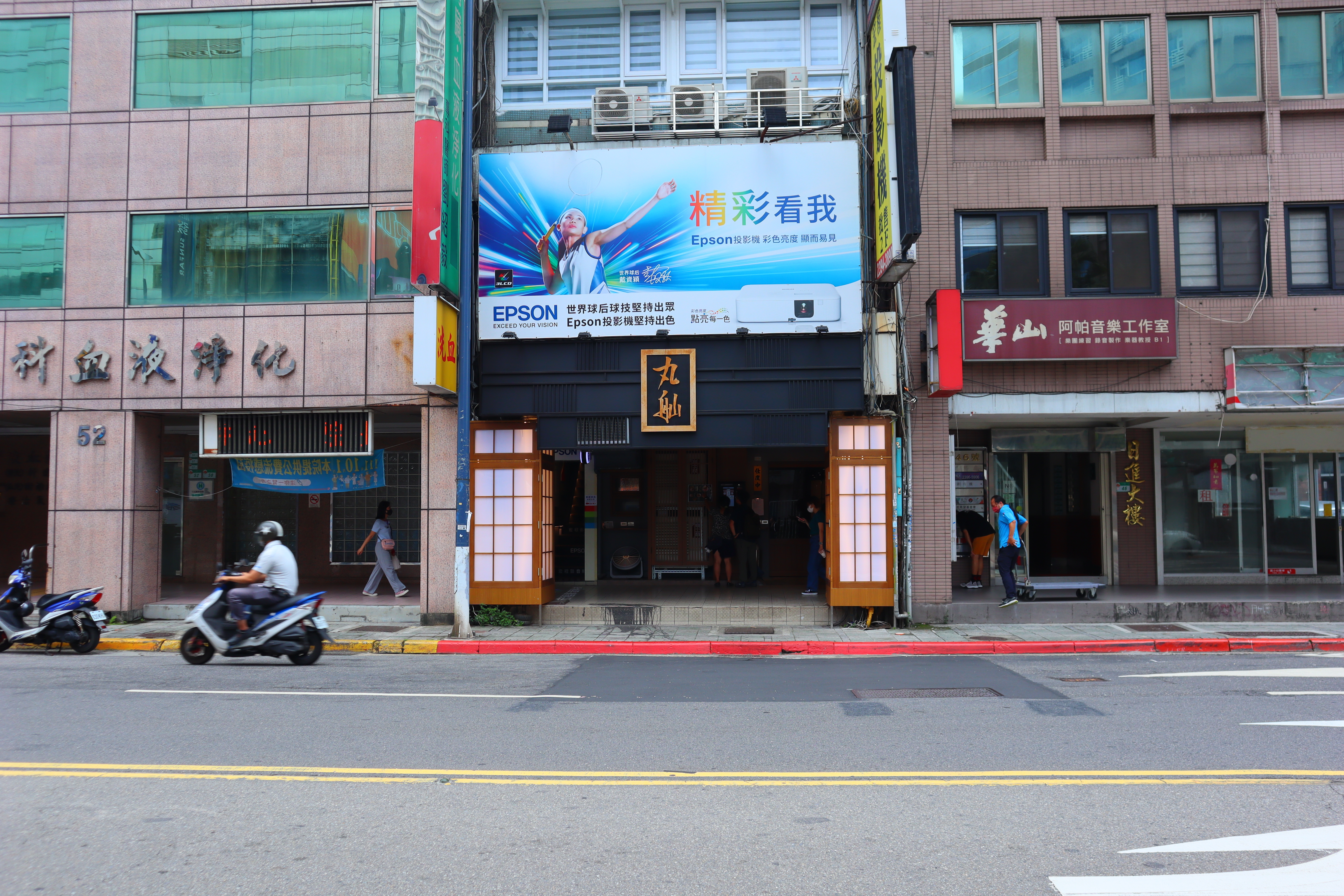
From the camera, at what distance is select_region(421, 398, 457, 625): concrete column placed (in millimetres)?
14086

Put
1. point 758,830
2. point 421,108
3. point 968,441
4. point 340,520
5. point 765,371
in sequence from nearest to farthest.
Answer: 1. point 758,830
2. point 421,108
3. point 765,371
4. point 968,441
5. point 340,520

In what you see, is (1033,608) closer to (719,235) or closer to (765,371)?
(765,371)

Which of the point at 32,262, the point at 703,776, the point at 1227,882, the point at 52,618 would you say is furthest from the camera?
the point at 32,262

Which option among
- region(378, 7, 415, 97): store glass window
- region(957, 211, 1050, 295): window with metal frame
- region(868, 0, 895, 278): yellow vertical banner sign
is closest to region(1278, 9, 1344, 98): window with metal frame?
region(957, 211, 1050, 295): window with metal frame

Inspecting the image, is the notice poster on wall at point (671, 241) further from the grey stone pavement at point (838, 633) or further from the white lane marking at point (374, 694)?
the white lane marking at point (374, 694)

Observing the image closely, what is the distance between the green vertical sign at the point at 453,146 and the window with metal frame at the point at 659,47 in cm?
171

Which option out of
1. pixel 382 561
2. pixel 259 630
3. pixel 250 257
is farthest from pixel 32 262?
pixel 259 630

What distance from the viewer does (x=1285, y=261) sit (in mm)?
13883

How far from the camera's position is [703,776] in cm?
582

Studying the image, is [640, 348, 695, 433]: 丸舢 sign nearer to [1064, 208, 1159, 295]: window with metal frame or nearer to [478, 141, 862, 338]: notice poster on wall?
[478, 141, 862, 338]: notice poster on wall

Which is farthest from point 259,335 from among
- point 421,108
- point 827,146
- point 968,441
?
point 968,441

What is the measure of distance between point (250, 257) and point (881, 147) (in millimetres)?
10555

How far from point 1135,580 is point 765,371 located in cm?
845

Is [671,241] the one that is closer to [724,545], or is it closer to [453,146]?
[453,146]
